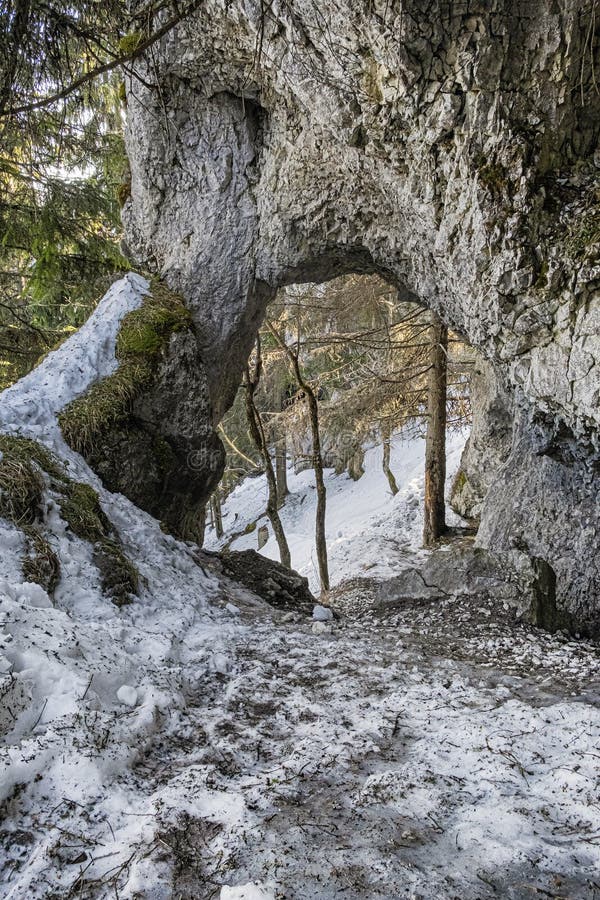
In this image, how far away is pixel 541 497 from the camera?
5918 mm

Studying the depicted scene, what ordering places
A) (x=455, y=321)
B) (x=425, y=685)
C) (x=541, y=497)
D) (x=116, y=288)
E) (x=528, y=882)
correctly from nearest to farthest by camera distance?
(x=528, y=882), (x=425, y=685), (x=541, y=497), (x=455, y=321), (x=116, y=288)

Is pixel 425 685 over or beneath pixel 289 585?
over

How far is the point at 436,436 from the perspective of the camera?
10070mm

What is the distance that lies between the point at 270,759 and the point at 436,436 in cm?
820

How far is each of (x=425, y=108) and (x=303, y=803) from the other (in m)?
6.00

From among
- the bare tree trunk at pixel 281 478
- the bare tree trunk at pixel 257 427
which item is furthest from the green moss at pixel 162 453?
the bare tree trunk at pixel 281 478

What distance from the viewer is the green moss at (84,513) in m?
4.57

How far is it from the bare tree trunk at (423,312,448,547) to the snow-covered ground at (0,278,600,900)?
5776 millimetres

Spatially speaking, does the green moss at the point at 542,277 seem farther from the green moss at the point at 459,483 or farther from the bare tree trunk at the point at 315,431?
the green moss at the point at 459,483

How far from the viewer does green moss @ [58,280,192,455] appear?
5938 millimetres

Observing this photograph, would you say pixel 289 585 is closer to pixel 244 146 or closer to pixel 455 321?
pixel 455 321

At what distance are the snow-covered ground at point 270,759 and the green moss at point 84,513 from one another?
13 centimetres

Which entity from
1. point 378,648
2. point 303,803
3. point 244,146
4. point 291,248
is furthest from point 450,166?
point 303,803

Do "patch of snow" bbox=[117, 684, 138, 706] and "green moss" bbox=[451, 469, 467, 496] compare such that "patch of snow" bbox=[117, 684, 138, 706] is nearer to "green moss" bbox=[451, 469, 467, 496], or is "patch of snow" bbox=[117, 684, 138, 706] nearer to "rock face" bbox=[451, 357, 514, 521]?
"rock face" bbox=[451, 357, 514, 521]
